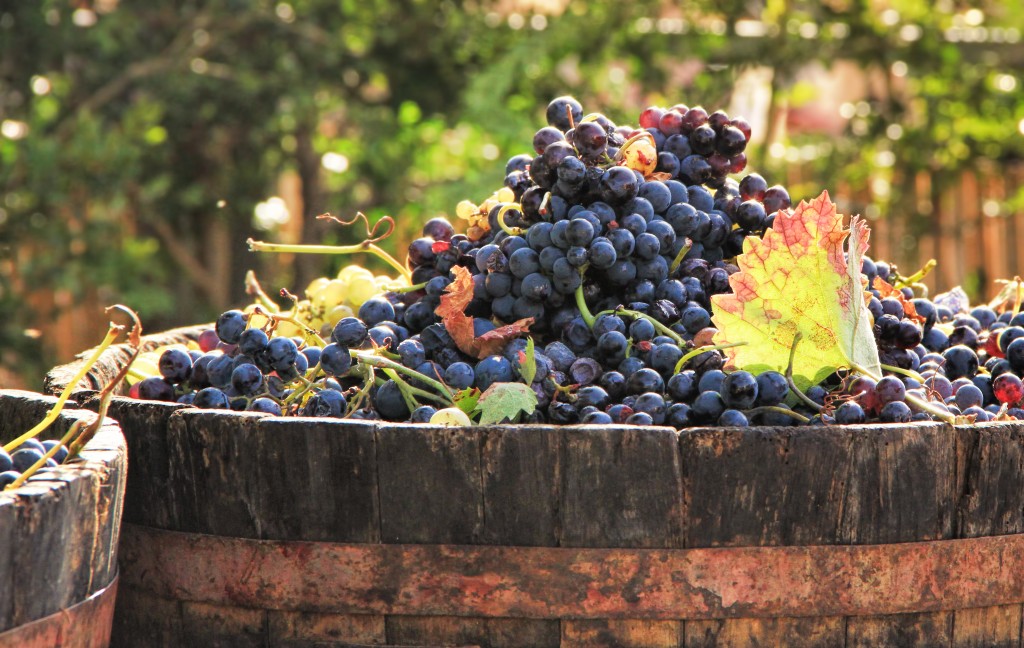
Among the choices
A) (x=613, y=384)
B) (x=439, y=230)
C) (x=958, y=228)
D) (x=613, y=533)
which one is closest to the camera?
(x=613, y=533)

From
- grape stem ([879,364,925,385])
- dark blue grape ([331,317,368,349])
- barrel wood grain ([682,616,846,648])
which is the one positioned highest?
dark blue grape ([331,317,368,349])

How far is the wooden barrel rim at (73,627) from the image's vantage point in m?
0.94

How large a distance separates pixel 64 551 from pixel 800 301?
798 millimetres

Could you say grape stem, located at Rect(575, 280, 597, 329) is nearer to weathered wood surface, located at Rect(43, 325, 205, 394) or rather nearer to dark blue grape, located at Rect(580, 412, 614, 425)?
dark blue grape, located at Rect(580, 412, 614, 425)

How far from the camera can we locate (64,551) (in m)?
0.97

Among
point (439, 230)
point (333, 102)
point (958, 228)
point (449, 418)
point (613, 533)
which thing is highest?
point (333, 102)

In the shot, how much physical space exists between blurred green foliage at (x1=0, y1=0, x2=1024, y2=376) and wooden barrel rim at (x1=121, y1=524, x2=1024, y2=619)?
2.66m

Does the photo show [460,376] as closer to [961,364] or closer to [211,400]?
[211,400]

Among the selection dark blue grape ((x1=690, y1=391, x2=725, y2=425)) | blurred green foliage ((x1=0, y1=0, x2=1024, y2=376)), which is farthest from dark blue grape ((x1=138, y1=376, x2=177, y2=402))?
blurred green foliage ((x1=0, y1=0, x2=1024, y2=376))

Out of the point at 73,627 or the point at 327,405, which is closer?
the point at 73,627

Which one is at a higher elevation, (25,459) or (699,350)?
(699,350)

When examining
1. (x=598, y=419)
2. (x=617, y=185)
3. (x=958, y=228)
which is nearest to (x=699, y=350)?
(x=598, y=419)

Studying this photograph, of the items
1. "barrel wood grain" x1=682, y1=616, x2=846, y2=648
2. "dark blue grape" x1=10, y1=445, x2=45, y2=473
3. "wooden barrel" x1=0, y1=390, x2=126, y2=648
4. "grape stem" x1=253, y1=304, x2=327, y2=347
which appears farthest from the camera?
"grape stem" x1=253, y1=304, x2=327, y2=347

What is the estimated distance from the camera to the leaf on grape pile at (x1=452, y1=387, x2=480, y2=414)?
1230 millimetres
